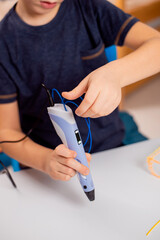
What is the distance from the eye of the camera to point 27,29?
469 millimetres

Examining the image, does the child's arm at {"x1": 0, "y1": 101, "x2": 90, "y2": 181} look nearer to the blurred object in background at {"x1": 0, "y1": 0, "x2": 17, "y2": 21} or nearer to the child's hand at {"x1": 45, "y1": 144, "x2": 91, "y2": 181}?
the child's hand at {"x1": 45, "y1": 144, "x2": 91, "y2": 181}

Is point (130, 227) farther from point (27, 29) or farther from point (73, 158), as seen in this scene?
point (27, 29)

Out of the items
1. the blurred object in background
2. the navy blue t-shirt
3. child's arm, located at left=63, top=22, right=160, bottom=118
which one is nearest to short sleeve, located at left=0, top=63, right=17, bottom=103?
the navy blue t-shirt

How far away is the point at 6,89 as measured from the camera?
507 mm

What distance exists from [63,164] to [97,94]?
118 mm

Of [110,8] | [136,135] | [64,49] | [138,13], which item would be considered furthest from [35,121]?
[138,13]

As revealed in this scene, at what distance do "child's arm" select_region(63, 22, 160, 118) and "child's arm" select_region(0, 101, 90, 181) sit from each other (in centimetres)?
7

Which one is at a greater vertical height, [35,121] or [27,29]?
[27,29]

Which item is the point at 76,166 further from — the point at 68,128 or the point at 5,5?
the point at 5,5

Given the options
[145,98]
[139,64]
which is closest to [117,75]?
[139,64]

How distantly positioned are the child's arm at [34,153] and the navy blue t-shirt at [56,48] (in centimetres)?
3

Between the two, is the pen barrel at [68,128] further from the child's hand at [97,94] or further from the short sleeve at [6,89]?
the short sleeve at [6,89]

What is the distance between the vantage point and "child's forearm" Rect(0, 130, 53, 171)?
46 centimetres

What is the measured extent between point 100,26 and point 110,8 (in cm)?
4
